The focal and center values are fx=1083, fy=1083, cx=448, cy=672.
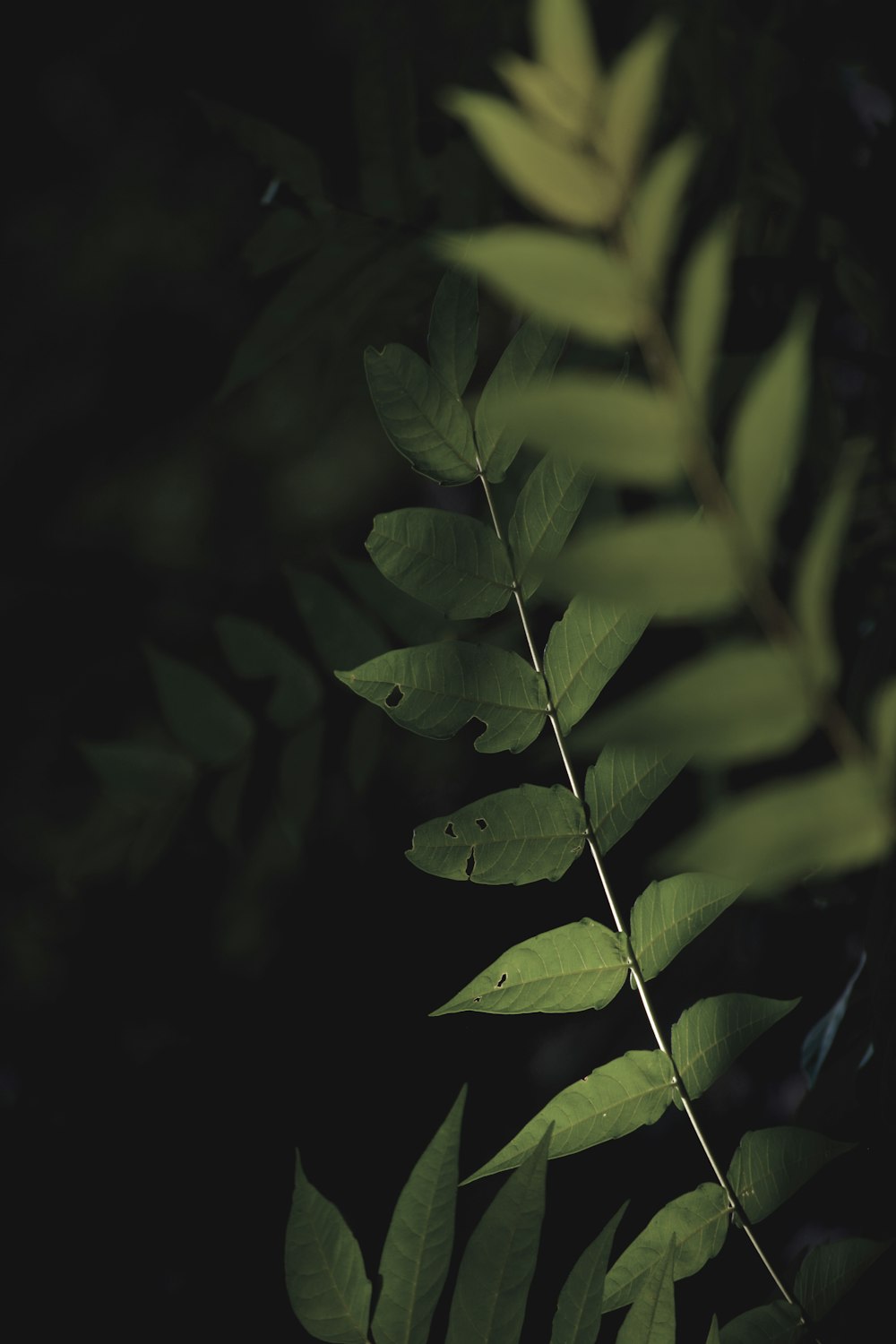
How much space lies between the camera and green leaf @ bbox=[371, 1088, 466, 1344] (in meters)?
0.28

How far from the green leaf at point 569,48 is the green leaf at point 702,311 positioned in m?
0.02

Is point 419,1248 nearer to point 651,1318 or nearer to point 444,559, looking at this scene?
point 651,1318

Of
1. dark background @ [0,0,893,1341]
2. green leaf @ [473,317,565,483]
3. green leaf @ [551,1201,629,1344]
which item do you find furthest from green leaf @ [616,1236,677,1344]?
green leaf @ [473,317,565,483]

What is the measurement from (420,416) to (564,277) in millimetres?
179

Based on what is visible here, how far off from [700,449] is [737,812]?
0.04 meters

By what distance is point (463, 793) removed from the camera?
105cm

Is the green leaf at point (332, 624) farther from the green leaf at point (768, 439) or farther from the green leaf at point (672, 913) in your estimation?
the green leaf at point (768, 439)

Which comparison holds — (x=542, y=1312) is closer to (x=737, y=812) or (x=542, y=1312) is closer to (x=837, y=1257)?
(x=837, y=1257)

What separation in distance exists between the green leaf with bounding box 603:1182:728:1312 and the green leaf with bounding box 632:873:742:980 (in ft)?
0.21

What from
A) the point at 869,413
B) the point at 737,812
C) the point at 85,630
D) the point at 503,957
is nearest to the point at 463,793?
the point at 869,413

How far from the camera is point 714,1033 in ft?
1.01

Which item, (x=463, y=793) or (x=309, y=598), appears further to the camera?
(x=463, y=793)

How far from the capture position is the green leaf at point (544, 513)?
28 centimetres

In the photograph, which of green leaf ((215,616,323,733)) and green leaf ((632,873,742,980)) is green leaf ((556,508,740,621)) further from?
green leaf ((215,616,323,733))
